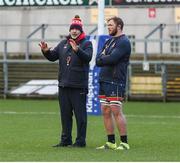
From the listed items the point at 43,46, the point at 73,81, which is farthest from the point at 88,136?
the point at 43,46

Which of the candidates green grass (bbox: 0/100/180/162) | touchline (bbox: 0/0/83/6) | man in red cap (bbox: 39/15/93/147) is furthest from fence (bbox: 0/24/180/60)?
man in red cap (bbox: 39/15/93/147)

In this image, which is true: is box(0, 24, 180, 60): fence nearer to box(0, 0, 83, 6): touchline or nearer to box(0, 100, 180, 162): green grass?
box(0, 0, 83, 6): touchline

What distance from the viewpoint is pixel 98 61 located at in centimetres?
1212

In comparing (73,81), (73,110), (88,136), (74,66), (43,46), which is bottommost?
(88,136)

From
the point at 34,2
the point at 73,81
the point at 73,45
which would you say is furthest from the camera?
the point at 34,2

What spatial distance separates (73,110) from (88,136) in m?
2.05

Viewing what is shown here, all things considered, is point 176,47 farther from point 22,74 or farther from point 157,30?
point 22,74

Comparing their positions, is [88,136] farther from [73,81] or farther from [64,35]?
[64,35]

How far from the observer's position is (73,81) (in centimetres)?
1249

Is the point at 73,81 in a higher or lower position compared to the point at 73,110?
higher

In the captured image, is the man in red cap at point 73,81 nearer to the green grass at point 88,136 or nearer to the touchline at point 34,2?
the green grass at point 88,136

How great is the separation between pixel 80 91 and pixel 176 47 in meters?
18.8

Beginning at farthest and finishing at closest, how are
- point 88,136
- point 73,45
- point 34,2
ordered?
point 34,2, point 88,136, point 73,45

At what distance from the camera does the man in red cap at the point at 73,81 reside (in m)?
12.5
